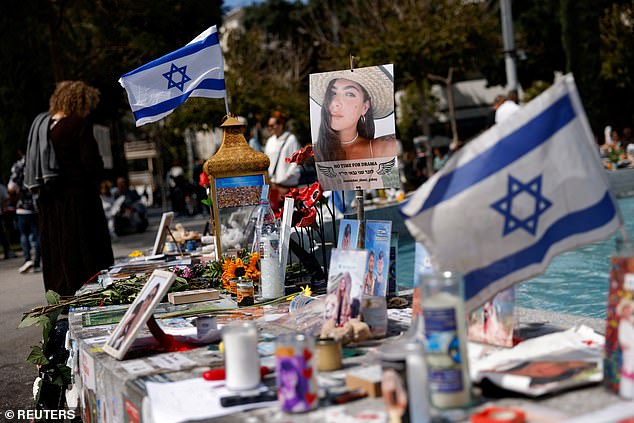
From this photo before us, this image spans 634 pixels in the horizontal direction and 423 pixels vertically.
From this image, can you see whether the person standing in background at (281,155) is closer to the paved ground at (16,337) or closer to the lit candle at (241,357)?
the paved ground at (16,337)

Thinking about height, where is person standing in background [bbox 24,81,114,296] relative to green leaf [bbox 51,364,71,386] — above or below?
above

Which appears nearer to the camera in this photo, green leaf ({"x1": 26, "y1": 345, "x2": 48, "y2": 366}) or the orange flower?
green leaf ({"x1": 26, "y1": 345, "x2": 48, "y2": 366})

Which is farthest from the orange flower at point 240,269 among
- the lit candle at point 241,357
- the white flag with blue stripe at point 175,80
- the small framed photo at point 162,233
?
the small framed photo at point 162,233

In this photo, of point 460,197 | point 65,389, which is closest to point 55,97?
point 65,389

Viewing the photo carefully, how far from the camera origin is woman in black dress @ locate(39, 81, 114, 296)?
5.96m

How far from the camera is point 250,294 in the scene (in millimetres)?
3924

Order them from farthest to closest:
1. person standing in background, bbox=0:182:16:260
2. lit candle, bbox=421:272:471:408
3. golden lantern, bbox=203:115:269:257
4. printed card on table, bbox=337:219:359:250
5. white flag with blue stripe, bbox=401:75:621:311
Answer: person standing in background, bbox=0:182:16:260
golden lantern, bbox=203:115:269:257
printed card on table, bbox=337:219:359:250
white flag with blue stripe, bbox=401:75:621:311
lit candle, bbox=421:272:471:408

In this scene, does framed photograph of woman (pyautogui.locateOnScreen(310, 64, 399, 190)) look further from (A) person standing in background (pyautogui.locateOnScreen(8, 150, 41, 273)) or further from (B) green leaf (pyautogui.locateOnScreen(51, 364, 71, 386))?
(A) person standing in background (pyautogui.locateOnScreen(8, 150, 41, 273))

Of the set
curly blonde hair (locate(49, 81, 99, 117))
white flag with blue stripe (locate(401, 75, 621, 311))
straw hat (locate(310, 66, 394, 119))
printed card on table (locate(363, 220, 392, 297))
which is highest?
curly blonde hair (locate(49, 81, 99, 117))

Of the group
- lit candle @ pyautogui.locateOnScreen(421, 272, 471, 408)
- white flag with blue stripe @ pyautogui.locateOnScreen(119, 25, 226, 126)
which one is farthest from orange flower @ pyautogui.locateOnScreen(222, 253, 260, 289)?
lit candle @ pyautogui.locateOnScreen(421, 272, 471, 408)

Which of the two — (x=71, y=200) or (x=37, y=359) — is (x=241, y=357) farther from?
(x=71, y=200)

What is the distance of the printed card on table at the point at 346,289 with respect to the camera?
2912 mm

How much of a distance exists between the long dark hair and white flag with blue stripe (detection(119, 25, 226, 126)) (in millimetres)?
1547

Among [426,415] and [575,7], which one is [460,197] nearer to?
[426,415]
